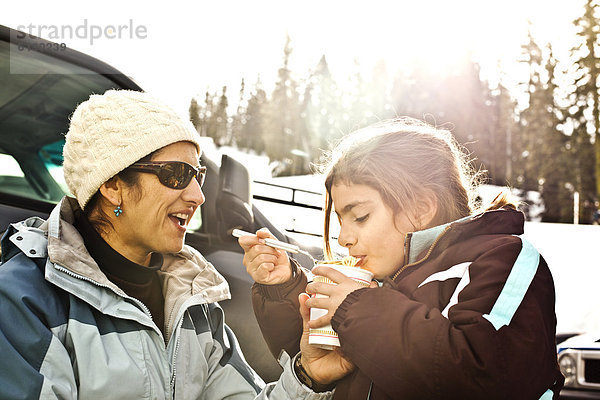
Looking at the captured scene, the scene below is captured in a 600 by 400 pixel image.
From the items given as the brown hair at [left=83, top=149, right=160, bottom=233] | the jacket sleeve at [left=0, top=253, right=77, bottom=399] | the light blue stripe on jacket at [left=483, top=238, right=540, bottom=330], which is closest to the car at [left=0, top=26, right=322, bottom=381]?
the brown hair at [left=83, top=149, right=160, bottom=233]

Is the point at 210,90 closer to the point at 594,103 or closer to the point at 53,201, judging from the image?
the point at 594,103

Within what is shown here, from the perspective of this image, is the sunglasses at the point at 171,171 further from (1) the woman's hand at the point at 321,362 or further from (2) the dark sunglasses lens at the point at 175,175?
(1) the woman's hand at the point at 321,362

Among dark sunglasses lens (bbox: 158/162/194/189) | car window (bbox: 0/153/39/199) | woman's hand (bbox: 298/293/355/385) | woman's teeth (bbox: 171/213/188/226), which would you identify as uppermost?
dark sunglasses lens (bbox: 158/162/194/189)

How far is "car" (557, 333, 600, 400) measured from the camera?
12.4 feet

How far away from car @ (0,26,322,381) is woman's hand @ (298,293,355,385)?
4.65ft

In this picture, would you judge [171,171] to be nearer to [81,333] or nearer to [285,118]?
[81,333]

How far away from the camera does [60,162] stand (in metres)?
3.59

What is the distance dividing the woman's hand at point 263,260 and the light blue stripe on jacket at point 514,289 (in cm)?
93

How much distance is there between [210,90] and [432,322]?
3457 inches

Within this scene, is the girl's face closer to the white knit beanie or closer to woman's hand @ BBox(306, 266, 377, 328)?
woman's hand @ BBox(306, 266, 377, 328)

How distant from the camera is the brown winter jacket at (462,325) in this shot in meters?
1.59

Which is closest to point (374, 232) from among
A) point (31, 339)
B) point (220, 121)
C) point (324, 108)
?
point (31, 339)

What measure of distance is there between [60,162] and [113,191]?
4.66 feet

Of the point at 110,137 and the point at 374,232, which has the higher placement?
the point at 110,137
